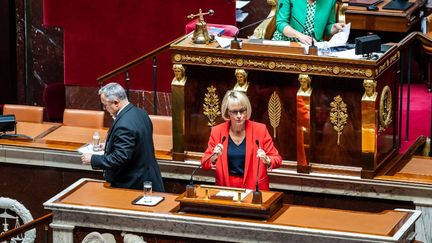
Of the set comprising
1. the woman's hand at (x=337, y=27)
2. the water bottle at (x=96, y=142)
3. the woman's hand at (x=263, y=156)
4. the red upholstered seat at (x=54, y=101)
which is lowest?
the red upholstered seat at (x=54, y=101)

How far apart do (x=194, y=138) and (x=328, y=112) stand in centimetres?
114

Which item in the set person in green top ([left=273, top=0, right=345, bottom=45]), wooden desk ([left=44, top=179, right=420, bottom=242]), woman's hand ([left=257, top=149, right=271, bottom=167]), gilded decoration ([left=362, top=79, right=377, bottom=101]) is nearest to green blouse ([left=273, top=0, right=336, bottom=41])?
person in green top ([left=273, top=0, right=345, bottom=45])

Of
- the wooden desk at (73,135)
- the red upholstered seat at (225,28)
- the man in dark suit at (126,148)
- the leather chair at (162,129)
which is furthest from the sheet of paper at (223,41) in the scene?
the wooden desk at (73,135)

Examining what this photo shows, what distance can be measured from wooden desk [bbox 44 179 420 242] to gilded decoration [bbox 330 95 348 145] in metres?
1.35

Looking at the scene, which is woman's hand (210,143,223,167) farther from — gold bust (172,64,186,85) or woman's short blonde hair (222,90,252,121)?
gold bust (172,64,186,85)

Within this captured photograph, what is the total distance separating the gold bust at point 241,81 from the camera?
37.0ft

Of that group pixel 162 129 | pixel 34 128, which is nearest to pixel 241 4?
pixel 162 129

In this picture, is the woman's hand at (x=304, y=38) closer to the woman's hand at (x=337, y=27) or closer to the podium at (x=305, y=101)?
the woman's hand at (x=337, y=27)

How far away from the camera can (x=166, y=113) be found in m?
14.4

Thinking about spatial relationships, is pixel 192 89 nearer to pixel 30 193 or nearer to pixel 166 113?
pixel 30 193

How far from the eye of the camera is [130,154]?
10.5 m

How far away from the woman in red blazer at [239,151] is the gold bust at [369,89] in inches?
38.8

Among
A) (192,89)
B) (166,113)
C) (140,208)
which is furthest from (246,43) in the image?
(166,113)

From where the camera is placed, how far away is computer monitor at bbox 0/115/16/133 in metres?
12.1
